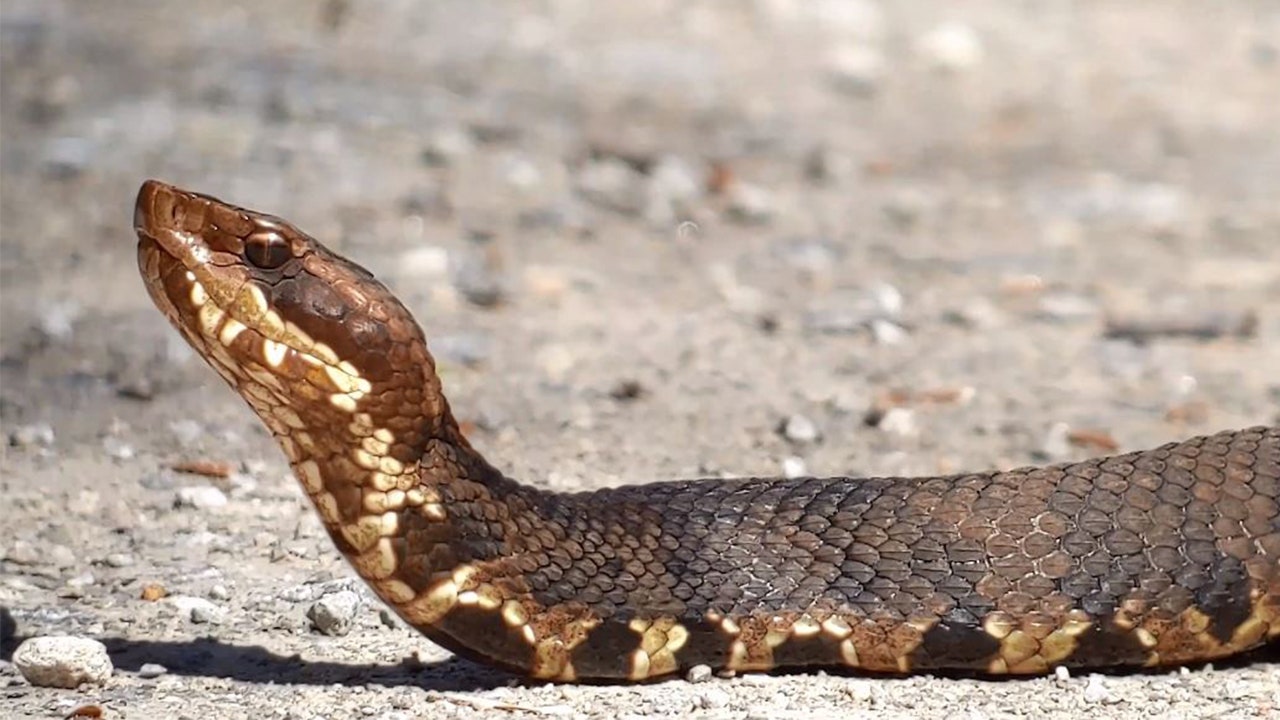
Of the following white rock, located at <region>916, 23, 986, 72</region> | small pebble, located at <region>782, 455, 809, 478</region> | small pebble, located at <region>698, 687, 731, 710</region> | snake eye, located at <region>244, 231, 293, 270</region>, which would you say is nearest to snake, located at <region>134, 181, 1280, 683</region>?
snake eye, located at <region>244, 231, 293, 270</region>

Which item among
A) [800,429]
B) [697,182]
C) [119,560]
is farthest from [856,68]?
[119,560]

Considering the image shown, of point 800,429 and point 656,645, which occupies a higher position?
point 800,429

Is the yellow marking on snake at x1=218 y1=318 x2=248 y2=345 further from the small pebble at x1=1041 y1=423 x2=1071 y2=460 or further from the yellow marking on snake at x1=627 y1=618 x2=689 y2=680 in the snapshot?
the small pebble at x1=1041 y1=423 x2=1071 y2=460

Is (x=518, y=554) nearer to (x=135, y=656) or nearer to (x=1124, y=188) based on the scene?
(x=135, y=656)

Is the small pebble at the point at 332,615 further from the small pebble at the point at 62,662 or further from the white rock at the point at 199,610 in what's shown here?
the small pebble at the point at 62,662

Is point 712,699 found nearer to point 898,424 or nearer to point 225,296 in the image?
point 225,296
